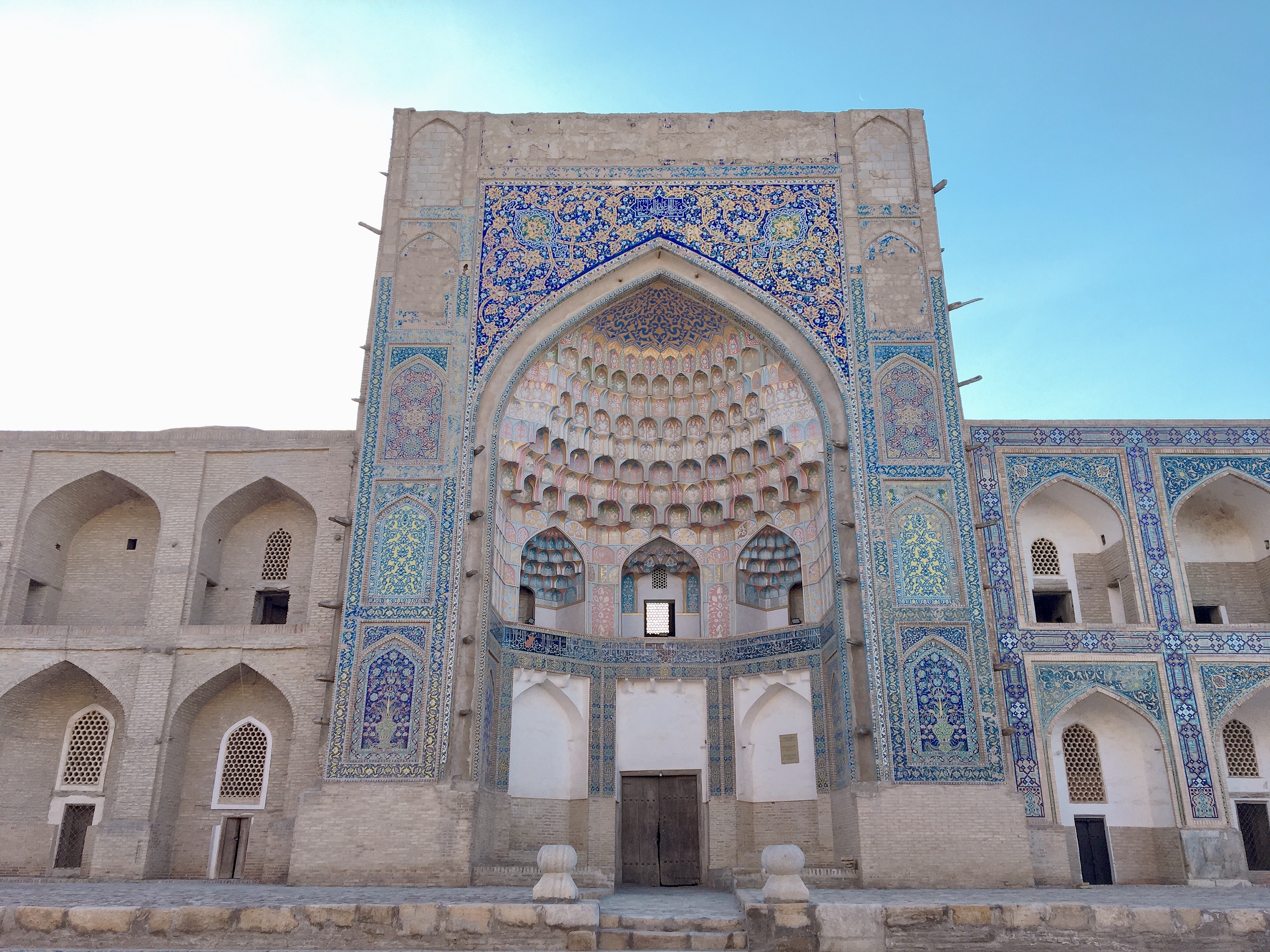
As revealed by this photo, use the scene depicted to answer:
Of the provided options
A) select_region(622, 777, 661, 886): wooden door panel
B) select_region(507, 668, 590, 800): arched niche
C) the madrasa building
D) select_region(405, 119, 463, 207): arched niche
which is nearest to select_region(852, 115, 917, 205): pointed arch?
the madrasa building

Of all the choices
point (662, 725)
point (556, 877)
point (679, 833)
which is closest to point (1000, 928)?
point (556, 877)

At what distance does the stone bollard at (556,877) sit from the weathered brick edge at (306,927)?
0.89 ft

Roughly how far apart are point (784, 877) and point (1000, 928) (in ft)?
4.78

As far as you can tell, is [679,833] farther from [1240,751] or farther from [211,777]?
[1240,751]

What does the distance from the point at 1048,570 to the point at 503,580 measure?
661 centimetres

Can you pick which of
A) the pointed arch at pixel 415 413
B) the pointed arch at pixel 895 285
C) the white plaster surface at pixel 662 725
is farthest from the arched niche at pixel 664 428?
the white plaster surface at pixel 662 725

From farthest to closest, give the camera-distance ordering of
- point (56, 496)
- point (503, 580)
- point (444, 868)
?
point (56, 496)
point (503, 580)
point (444, 868)

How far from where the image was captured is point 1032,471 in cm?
1245

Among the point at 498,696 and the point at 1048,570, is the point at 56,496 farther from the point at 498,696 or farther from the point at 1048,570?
the point at 1048,570

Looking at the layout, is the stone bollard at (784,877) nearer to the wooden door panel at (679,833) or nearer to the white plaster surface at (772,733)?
the white plaster surface at (772,733)

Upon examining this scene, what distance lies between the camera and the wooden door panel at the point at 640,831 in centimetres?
1243

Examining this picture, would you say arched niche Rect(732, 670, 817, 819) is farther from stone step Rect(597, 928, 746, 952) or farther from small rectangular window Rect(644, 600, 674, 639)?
stone step Rect(597, 928, 746, 952)

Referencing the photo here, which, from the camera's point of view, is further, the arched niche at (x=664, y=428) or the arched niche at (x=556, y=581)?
the arched niche at (x=556, y=581)

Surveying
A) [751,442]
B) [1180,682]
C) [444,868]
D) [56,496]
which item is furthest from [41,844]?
[1180,682]
